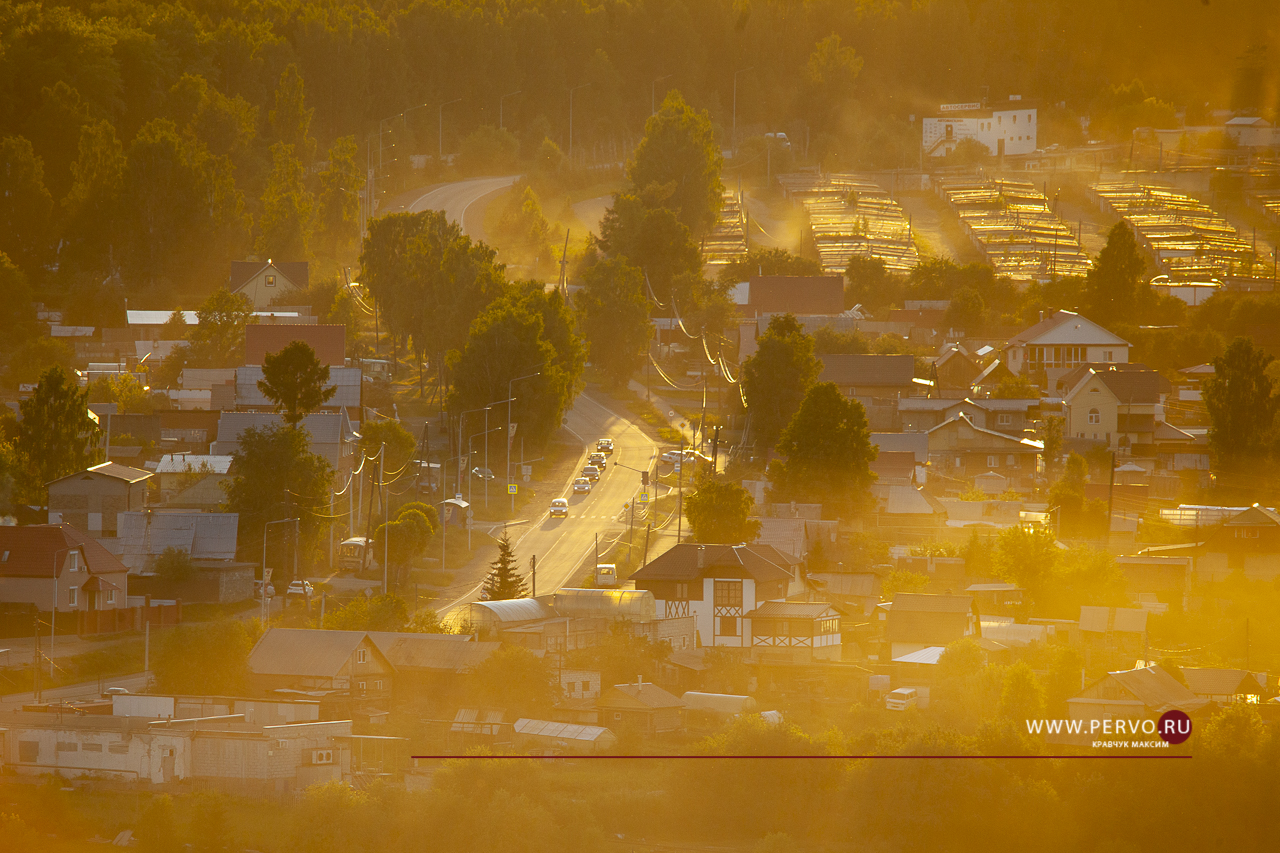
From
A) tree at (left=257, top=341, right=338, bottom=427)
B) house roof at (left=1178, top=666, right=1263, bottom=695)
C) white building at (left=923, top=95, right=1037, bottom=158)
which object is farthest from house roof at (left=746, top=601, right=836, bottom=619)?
white building at (left=923, top=95, right=1037, bottom=158)

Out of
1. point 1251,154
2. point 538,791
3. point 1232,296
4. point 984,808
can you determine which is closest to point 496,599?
point 538,791

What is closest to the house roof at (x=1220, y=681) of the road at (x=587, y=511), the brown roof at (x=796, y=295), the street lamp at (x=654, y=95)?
the road at (x=587, y=511)

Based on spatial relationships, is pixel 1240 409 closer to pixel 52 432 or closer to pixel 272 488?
pixel 272 488

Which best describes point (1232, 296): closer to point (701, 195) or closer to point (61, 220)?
point (701, 195)

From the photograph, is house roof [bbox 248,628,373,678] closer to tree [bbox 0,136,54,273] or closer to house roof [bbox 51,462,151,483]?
house roof [bbox 51,462,151,483]

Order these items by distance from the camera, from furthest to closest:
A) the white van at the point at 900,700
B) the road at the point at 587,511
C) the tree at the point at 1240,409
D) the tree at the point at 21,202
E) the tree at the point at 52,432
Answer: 1. the tree at the point at 21,202
2. the tree at the point at 1240,409
3. the tree at the point at 52,432
4. the road at the point at 587,511
5. the white van at the point at 900,700

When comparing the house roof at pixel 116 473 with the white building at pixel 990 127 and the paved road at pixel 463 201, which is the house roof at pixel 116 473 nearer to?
the paved road at pixel 463 201

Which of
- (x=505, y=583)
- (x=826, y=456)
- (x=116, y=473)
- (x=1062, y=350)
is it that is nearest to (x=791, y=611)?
(x=505, y=583)
